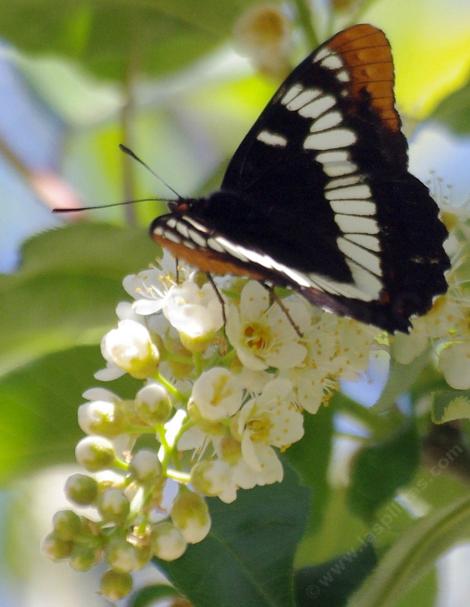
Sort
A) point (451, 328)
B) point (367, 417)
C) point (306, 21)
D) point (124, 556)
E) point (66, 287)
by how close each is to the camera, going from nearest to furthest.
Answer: point (124, 556) → point (451, 328) → point (367, 417) → point (66, 287) → point (306, 21)

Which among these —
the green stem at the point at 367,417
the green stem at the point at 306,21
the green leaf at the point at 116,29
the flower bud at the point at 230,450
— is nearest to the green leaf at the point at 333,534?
the green stem at the point at 367,417

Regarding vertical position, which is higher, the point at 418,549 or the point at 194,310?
the point at 194,310

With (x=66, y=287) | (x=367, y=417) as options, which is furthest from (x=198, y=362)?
(x=66, y=287)

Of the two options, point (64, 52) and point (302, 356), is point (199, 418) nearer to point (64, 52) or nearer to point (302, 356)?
point (302, 356)

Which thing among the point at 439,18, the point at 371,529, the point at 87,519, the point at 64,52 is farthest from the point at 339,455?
the point at 439,18

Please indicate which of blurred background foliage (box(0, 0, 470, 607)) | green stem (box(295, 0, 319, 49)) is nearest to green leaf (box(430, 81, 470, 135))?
blurred background foliage (box(0, 0, 470, 607))

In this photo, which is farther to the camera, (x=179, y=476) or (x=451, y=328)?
(x=451, y=328)

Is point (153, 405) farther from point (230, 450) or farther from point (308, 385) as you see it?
point (308, 385)

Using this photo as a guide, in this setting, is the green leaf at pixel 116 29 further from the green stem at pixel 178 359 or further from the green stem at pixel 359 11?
the green stem at pixel 178 359
